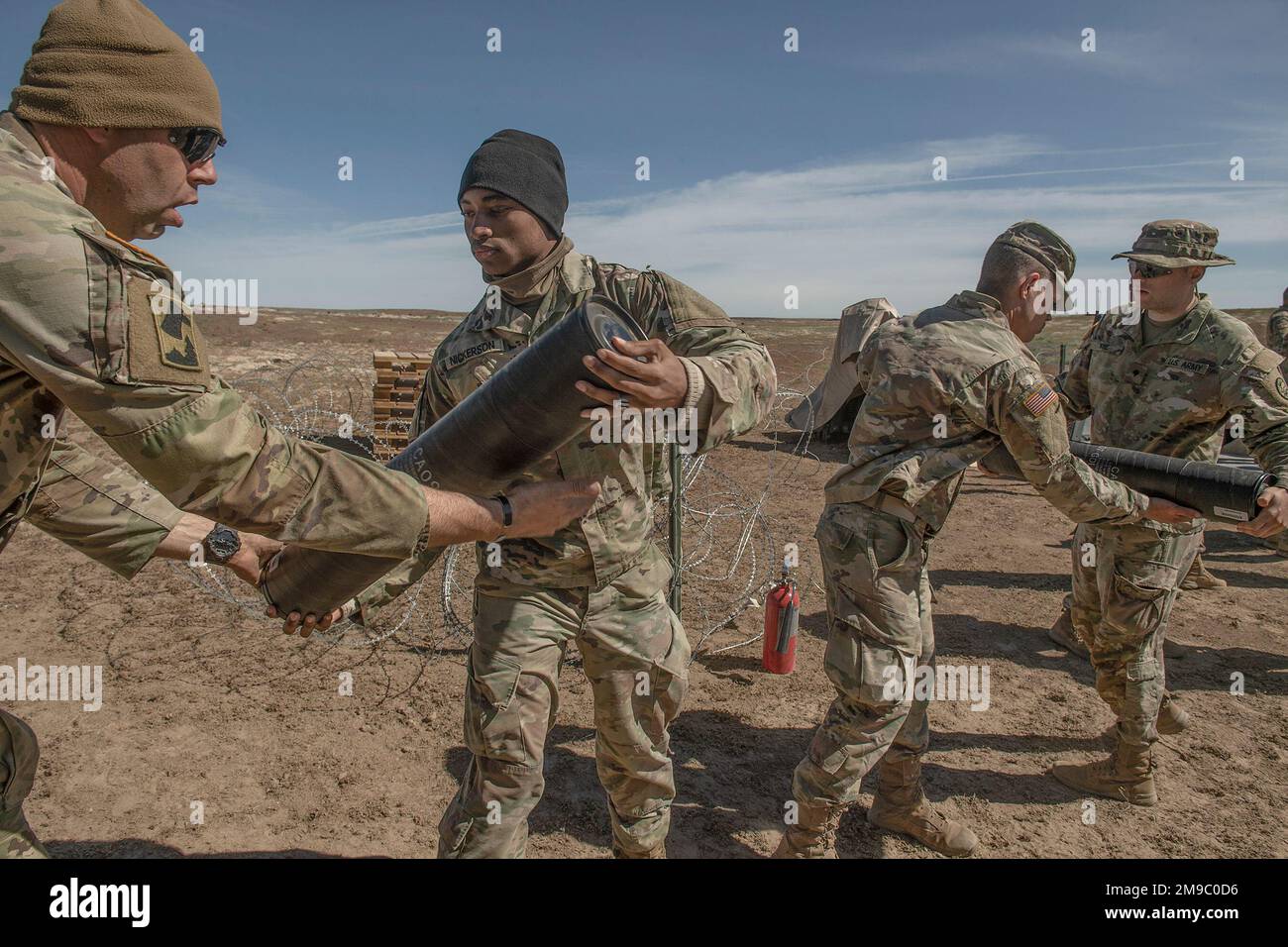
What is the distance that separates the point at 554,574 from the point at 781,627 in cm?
311

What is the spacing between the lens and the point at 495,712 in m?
2.93

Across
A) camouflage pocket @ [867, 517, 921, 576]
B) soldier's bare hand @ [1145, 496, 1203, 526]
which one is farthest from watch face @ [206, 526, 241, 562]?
soldier's bare hand @ [1145, 496, 1203, 526]

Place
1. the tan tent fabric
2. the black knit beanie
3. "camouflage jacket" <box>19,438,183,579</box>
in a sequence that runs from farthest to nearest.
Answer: the tan tent fabric
the black knit beanie
"camouflage jacket" <box>19,438,183,579</box>

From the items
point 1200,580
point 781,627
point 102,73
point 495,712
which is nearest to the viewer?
point 102,73

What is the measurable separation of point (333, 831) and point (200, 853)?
577 millimetres

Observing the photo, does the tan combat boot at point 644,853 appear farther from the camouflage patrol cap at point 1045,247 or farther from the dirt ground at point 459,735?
the camouflage patrol cap at point 1045,247

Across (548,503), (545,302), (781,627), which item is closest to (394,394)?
(781,627)

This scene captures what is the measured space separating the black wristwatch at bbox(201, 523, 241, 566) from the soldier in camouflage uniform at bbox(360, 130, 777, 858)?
1.60ft

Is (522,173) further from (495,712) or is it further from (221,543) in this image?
(495,712)

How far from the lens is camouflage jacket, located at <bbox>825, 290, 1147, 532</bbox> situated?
3578mm

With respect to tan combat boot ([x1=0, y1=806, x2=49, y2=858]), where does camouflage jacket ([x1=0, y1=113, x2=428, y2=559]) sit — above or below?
above

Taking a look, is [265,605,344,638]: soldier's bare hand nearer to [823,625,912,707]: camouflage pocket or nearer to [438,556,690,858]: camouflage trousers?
[438,556,690,858]: camouflage trousers

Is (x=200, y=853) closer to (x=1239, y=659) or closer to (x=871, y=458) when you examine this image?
(x=871, y=458)

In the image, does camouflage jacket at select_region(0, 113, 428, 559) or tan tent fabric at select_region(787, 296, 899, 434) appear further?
tan tent fabric at select_region(787, 296, 899, 434)
